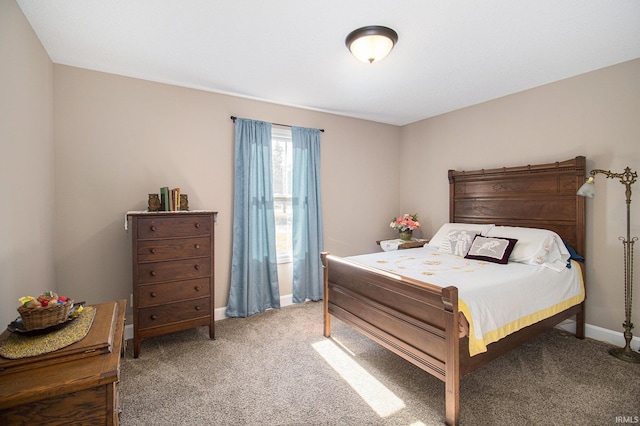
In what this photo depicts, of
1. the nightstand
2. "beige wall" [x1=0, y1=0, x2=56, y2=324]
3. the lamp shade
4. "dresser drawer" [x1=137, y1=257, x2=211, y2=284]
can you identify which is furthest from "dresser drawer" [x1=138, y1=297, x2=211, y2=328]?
the lamp shade

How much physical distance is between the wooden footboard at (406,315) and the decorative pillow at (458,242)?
4.50 feet

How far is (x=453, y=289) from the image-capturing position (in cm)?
175

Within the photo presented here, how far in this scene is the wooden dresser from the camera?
2.59 m

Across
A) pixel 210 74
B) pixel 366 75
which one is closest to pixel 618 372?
pixel 366 75

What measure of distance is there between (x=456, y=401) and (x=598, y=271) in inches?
88.3

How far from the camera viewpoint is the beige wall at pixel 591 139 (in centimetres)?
272

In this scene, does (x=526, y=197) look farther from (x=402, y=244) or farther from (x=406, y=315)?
(x=406, y=315)

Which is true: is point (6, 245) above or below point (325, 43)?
below

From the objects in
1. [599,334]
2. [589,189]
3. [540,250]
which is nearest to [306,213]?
[540,250]

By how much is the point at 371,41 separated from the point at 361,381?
2.49 m

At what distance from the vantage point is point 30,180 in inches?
84.0

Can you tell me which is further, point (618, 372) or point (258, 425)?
point (618, 372)

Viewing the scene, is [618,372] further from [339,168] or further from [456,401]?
[339,168]

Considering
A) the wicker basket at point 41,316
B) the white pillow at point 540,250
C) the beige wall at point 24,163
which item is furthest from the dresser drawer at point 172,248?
the white pillow at point 540,250
